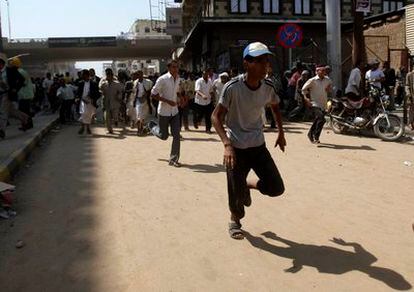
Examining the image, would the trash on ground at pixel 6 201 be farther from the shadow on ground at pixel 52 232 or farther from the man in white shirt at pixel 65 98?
the man in white shirt at pixel 65 98

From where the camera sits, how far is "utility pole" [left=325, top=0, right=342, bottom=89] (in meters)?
14.6

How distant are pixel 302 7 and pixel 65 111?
18.1 meters

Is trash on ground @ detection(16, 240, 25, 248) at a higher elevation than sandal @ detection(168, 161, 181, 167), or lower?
lower

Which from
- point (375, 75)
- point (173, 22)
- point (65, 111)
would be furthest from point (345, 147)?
point (173, 22)

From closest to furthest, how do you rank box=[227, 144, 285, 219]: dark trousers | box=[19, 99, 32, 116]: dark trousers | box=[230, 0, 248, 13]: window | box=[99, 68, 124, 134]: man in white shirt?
box=[227, 144, 285, 219]: dark trousers → box=[99, 68, 124, 134]: man in white shirt → box=[19, 99, 32, 116]: dark trousers → box=[230, 0, 248, 13]: window

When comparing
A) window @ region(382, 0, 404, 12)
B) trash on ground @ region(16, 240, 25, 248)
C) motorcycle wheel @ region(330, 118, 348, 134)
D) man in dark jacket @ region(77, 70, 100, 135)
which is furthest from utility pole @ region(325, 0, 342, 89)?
window @ region(382, 0, 404, 12)

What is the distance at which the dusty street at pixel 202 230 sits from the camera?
3806 mm

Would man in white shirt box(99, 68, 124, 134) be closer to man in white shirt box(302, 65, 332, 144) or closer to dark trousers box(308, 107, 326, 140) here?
man in white shirt box(302, 65, 332, 144)

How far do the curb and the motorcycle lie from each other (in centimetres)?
628

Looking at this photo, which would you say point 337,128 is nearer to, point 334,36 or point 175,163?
point 334,36

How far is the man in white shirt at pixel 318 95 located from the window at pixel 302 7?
21135 mm

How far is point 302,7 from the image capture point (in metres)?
30.5

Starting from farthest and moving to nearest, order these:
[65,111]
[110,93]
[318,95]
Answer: [65,111]
[110,93]
[318,95]

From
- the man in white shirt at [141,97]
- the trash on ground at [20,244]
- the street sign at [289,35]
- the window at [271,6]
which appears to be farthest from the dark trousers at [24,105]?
the window at [271,6]
